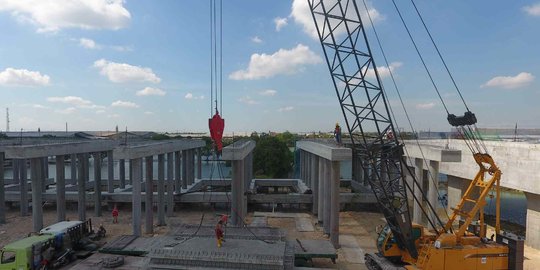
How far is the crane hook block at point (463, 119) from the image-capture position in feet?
48.4

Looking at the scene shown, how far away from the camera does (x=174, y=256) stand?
13430 mm

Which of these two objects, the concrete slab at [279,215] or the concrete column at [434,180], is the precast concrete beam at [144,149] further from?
the concrete column at [434,180]

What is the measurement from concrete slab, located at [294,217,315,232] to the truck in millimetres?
13025

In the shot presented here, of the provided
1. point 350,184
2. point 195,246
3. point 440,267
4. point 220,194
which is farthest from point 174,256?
point 350,184

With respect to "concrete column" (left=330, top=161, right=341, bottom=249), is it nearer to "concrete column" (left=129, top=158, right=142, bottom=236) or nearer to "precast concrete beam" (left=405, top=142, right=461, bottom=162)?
"precast concrete beam" (left=405, top=142, right=461, bottom=162)

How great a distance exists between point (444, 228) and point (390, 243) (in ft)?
7.32

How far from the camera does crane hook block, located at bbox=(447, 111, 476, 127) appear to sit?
1474 centimetres

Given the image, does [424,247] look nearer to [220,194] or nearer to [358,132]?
[358,132]

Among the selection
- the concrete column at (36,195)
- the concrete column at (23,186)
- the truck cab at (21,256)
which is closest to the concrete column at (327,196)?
the truck cab at (21,256)

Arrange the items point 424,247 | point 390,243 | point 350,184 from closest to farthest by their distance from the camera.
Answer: point 424,247 → point 390,243 → point 350,184

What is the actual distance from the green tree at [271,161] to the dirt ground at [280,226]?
27.2m

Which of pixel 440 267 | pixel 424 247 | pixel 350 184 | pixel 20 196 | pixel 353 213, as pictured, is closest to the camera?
pixel 440 267

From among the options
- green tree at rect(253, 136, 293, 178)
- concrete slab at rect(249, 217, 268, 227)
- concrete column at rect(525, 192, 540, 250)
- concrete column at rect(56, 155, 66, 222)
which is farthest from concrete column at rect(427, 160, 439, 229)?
green tree at rect(253, 136, 293, 178)

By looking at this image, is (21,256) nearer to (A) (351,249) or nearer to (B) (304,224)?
(A) (351,249)
